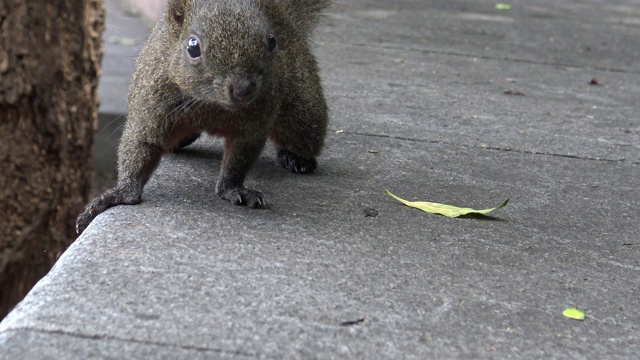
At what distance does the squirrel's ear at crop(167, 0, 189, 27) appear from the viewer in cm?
394

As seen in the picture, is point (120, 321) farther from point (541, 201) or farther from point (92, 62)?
point (92, 62)

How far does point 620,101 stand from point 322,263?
388 cm

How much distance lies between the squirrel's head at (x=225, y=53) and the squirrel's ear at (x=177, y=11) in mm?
65

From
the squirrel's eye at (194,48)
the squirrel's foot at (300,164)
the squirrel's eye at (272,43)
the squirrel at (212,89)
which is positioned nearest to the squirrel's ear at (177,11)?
the squirrel at (212,89)

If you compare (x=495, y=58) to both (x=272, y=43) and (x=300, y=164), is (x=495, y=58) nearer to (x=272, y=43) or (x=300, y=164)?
(x=300, y=164)

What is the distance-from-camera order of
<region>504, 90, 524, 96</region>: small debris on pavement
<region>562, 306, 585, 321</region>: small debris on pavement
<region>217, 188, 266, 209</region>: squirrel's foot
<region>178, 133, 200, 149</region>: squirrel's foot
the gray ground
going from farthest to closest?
<region>504, 90, 524, 96</region>: small debris on pavement < <region>178, 133, 200, 149</region>: squirrel's foot < <region>217, 188, 266, 209</region>: squirrel's foot < <region>562, 306, 585, 321</region>: small debris on pavement < the gray ground

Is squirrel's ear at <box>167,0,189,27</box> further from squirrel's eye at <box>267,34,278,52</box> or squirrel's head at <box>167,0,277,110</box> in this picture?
squirrel's eye at <box>267,34,278,52</box>

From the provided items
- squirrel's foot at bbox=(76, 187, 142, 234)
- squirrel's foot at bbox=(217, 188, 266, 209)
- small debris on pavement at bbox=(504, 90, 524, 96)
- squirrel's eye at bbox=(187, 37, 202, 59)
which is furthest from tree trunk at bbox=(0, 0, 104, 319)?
small debris on pavement at bbox=(504, 90, 524, 96)

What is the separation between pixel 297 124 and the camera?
15.0ft

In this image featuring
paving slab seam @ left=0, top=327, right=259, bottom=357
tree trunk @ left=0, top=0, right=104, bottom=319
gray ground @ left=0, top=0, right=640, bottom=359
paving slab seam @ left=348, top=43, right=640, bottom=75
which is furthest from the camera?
paving slab seam @ left=348, top=43, right=640, bottom=75

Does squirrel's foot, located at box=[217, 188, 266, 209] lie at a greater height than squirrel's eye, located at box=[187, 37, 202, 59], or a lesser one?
lesser

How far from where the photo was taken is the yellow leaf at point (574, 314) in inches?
120

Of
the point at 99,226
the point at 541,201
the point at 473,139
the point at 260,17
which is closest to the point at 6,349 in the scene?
the point at 99,226

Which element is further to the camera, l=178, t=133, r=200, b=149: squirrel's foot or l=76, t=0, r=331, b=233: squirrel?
l=178, t=133, r=200, b=149: squirrel's foot
